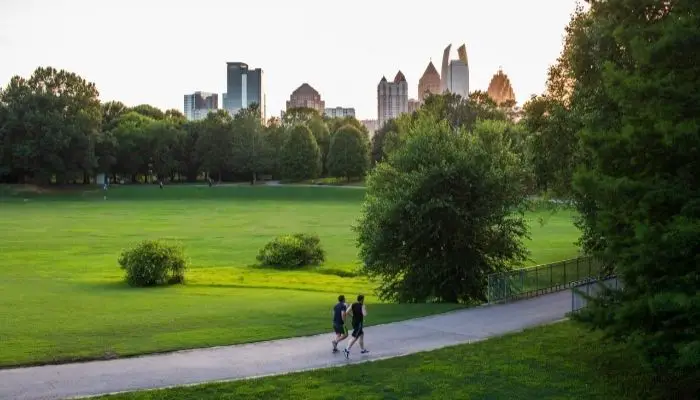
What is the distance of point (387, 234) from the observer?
85.0 ft

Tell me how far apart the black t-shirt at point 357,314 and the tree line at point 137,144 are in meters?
98.6

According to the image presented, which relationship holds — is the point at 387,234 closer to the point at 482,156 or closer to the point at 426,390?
the point at 482,156

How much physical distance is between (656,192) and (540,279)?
14.4 meters

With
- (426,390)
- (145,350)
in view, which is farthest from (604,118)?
(145,350)

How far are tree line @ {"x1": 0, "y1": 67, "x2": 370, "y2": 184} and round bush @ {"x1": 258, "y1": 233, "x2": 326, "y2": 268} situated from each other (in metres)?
78.7

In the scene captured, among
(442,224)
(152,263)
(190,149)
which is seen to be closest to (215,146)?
(190,149)

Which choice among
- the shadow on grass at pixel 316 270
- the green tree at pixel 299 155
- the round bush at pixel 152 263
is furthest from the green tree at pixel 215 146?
the round bush at pixel 152 263

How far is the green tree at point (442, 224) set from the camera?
25.5 m

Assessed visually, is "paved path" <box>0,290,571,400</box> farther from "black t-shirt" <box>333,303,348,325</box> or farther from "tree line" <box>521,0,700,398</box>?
"tree line" <box>521,0,700,398</box>

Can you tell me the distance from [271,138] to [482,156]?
337ft

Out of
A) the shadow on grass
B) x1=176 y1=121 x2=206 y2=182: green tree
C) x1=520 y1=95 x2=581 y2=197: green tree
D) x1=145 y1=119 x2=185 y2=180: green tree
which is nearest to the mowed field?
the shadow on grass

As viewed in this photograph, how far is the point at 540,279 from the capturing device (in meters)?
25.3

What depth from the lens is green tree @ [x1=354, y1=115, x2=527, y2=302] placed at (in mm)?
25517

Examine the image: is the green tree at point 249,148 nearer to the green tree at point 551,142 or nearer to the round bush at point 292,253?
the round bush at point 292,253
